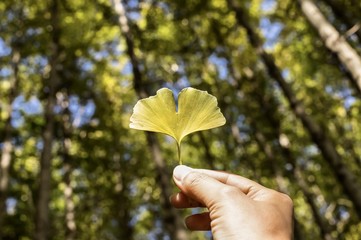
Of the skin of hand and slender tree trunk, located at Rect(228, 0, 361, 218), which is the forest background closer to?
slender tree trunk, located at Rect(228, 0, 361, 218)

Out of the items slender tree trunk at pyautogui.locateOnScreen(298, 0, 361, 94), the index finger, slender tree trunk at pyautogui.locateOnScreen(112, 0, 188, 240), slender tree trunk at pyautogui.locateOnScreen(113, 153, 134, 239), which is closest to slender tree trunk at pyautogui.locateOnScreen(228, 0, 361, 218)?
slender tree trunk at pyautogui.locateOnScreen(298, 0, 361, 94)

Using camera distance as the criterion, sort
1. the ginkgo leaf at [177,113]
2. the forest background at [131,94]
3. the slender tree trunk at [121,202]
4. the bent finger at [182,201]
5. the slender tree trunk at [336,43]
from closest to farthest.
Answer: the ginkgo leaf at [177,113] < the bent finger at [182,201] < the slender tree trunk at [336,43] < the forest background at [131,94] < the slender tree trunk at [121,202]

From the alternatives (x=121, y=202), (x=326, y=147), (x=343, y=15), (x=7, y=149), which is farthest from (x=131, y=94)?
(x=326, y=147)

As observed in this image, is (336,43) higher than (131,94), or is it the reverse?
(131,94)

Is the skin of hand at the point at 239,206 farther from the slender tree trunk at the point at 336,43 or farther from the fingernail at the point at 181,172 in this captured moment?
the slender tree trunk at the point at 336,43

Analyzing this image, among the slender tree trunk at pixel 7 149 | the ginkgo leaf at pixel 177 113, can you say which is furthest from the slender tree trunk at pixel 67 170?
the ginkgo leaf at pixel 177 113

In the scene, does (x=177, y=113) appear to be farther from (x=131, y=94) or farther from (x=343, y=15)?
(x=131, y=94)

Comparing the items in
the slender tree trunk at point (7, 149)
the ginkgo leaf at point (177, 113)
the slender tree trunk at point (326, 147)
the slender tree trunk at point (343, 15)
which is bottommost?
the slender tree trunk at point (326, 147)

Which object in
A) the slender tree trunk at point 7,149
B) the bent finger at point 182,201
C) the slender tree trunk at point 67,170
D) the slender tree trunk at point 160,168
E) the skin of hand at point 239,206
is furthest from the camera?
the slender tree trunk at point 67,170
